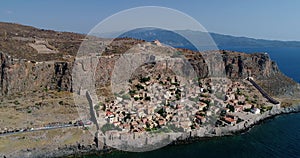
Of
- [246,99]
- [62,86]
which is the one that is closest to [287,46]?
[246,99]

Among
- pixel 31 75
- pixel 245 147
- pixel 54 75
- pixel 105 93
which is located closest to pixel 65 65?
pixel 54 75

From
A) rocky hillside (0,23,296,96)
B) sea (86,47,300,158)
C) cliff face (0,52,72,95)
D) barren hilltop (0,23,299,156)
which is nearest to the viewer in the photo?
sea (86,47,300,158)

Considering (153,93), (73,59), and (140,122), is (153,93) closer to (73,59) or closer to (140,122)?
(140,122)

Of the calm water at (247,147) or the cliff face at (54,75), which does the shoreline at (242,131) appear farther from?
the cliff face at (54,75)

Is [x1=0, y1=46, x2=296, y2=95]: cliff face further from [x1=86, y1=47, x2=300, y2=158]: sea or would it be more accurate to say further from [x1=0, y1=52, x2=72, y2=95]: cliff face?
[x1=86, y1=47, x2=300, y2=158]: sea

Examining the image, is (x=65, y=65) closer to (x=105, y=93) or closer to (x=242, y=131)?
(x=105, y=93)

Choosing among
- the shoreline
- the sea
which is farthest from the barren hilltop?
the sea
